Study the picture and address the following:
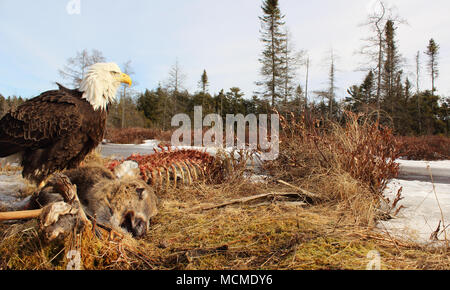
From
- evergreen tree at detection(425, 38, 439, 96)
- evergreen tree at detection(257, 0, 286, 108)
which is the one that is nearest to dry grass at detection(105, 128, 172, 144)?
evergreen tree at detection(257, 0, 286, 108)

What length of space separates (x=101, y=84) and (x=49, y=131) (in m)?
1.00

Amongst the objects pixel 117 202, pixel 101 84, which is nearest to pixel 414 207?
pixel 117 202

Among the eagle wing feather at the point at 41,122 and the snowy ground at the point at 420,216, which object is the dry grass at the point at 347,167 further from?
the eagle wing feather at the point at 41,122

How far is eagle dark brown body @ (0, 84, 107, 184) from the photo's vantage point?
333cm

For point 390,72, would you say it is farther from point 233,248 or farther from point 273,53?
point 233,248

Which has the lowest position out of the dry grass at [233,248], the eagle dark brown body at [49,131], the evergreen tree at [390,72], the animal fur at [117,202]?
the dry grass at [233,248]

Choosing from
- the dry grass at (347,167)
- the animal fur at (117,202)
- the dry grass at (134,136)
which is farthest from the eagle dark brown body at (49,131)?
the dry grass at (134,136)

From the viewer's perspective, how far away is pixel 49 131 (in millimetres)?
3336

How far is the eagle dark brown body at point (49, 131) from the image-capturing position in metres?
3.33

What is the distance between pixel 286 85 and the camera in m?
29.7

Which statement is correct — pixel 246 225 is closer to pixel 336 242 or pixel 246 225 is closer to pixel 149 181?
pixel 336 242

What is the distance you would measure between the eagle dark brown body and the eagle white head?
0.12 metres

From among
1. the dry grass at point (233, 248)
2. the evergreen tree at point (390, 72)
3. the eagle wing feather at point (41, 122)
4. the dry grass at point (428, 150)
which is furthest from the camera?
the evergreen tree at point (390, 72)

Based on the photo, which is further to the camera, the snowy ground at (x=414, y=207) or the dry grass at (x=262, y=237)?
the snowy ground at (x=414, y=207)
